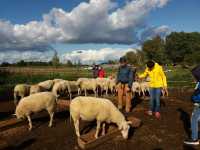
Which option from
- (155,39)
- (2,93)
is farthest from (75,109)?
(155,39)

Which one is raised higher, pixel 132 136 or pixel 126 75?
pixel 126 75

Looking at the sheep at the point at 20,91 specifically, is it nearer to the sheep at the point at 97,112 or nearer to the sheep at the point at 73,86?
the sheep at the point at 73,86

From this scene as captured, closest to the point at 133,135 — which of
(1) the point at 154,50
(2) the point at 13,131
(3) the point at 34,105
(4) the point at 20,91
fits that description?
(3) the point at 34,105

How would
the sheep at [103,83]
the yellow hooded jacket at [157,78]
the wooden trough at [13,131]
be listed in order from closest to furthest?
the wooden trough at [13,131], the yellow hooded jacket at [157,78], the sheep at [103,83]

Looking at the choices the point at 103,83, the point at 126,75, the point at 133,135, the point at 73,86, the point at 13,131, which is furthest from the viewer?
the point at 103,83

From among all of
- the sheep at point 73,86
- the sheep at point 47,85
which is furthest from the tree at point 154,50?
the sheep at point 47,85

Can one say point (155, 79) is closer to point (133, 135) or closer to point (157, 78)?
point (157, 78)

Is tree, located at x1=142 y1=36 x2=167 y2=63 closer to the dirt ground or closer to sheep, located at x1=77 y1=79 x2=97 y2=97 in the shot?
sheep, located at x1=77 y1=79 x2=97 y2=97

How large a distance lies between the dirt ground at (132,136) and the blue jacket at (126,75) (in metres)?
1.59

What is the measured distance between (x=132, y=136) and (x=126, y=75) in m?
3.56

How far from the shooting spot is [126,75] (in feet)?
41.1

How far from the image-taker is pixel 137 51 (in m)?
64.6

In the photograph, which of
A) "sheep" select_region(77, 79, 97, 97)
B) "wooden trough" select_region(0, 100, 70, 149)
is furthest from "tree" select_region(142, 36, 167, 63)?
"wooden trough" select_region(0, 100, 70, 149)

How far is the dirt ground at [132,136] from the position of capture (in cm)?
873
